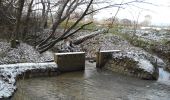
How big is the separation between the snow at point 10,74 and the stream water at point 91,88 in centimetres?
29

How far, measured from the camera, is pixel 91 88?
487 inches

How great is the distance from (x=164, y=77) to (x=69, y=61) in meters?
4.58

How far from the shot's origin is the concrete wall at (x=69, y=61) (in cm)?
1505

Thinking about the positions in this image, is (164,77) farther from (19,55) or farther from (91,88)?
(19,55)

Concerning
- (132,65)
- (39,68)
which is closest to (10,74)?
(39,68)

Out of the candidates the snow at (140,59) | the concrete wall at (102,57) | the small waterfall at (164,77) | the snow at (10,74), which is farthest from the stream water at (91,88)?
the concrete wall at (102,57)

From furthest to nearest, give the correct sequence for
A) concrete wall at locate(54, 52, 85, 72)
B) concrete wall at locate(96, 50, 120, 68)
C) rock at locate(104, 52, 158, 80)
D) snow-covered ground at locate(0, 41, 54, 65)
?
concrete wall at locate(96, 50, 120, 68) < snow-covered ground at locate(0, 41, 54, 65) < concrete wall at locate(54, 52, 85, 72) < rock at locate(104, 52, 158, 80)

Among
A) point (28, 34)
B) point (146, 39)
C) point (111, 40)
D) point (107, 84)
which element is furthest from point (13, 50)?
point (146, 39)

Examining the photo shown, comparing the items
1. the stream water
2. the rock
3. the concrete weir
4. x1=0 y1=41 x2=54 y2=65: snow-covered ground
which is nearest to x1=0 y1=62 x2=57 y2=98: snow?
→ the concrete weir

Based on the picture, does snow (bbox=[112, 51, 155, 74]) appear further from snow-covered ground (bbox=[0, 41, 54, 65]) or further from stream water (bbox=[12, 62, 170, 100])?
snow-covered ground (bbox=[0, 41, 54, 65])

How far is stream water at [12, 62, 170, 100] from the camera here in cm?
1115

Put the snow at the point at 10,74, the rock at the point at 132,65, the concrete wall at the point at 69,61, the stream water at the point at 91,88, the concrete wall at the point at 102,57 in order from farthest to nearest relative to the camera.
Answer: the concrete wall at the point at 102,57
the concrete wall at the point at 69,61
the rock at the point at 132,65
the stream water at the point at 91,88
the snow at the point at 10,74

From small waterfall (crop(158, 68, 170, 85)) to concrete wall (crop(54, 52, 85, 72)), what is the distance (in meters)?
3.77

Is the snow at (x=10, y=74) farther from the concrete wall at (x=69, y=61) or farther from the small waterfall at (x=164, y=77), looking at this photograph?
the small waterfall at (x=164, y=77)
